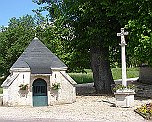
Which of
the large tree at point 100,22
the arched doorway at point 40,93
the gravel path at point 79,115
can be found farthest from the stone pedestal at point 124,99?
the arched doorway at point 40,93

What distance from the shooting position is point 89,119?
588 inches

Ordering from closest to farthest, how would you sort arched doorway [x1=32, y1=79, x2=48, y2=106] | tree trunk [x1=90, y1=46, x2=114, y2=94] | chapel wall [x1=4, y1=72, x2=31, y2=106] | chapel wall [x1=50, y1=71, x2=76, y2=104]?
chapel wall [x1=4, y1=72, x2=31, y2=106], arched doorway [x1=32, y1=79, x2=48, y2=106], chapel wall [x1=50, y1=71, x2=76, y2=104], tree trunk [x1=90, y1=46, x2=114, y2=94]

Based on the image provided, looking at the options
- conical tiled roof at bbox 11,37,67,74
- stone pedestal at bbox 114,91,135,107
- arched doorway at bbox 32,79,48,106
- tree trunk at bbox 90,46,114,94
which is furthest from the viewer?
tree trunk at bbox 90,46,114,94

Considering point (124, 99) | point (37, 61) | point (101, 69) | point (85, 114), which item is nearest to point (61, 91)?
point (37, 61)

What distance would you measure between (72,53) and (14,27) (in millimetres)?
21292

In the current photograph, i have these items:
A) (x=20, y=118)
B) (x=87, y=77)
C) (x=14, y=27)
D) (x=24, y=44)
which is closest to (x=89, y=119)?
(x=20, y=118)

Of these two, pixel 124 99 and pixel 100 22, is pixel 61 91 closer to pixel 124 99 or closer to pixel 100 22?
pixel 124 99

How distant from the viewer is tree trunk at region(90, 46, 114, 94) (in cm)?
2753

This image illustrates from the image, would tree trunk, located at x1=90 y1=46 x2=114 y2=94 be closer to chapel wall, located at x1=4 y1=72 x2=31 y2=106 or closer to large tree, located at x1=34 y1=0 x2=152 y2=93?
large tree, located at x1=34 y1=0 x2=152 y2=93

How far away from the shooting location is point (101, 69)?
2758 cm

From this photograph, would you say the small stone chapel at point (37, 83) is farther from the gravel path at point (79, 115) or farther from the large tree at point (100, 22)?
the large tree at point (100, 22)

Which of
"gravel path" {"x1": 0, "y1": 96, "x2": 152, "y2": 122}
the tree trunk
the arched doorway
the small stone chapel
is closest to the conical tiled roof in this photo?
the small stone chapel

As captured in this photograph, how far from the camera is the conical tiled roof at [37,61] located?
20766mm

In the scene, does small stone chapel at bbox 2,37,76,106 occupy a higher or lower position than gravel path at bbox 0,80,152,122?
higher
